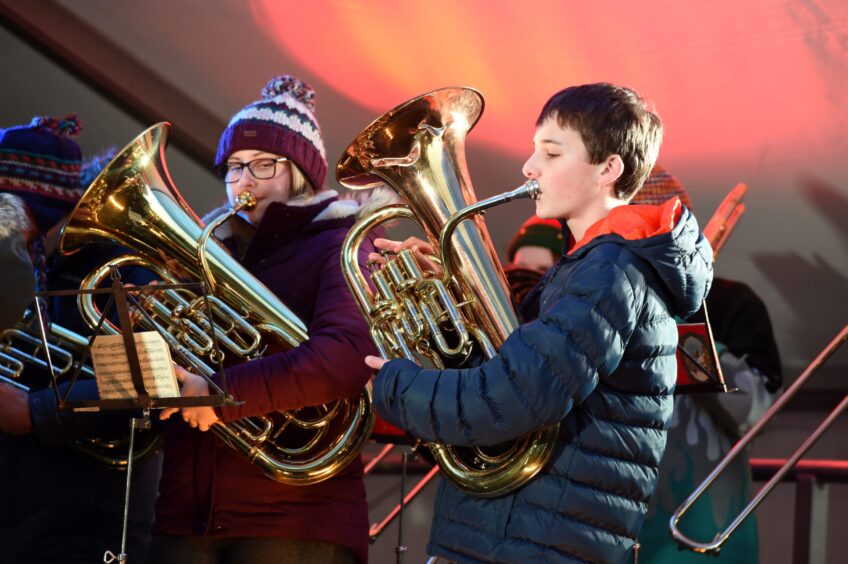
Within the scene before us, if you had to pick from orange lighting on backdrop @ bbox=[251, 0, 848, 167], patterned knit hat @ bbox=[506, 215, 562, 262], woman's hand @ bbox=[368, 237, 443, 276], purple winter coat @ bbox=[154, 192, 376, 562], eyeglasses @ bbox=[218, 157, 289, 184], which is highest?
orange lighting on backdrop @ bbox=[251, 0, 848, 167]

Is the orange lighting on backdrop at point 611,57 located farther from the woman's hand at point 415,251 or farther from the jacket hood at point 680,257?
the jacket hood at point 680,257

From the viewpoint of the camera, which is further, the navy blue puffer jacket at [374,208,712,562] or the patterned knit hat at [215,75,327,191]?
the patterned knit hat at [215,75,327,191]

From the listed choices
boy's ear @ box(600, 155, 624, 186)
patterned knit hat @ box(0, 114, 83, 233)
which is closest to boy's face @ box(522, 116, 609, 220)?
boy's ear @ box(600, 155, 624, 186)

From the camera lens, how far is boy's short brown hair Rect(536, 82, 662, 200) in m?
2.20

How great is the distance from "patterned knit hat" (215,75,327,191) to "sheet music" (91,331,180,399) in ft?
2.87

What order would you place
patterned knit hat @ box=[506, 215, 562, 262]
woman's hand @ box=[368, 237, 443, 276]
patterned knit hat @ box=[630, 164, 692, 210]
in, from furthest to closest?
1. patterned knit hat @ box=[506, 215, 562, 262]
2. patterned knit hat @ box=[630, 164, 692, 210]
3. woman's hand @ box=[368, 237, 443, 276]

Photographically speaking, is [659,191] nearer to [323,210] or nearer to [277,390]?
[323,210]

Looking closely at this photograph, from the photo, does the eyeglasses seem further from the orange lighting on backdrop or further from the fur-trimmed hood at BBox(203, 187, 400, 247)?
the orange lighting on backdrop

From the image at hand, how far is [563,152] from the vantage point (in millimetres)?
2207

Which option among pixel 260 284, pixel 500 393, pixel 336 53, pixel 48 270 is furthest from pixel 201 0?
pixel 500 393

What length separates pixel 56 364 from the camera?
10.0 feet

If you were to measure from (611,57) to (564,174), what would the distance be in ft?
7.26

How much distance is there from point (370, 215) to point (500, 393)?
2.48 feet

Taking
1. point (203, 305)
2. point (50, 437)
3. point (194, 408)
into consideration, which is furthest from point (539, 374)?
point (50, 437)
